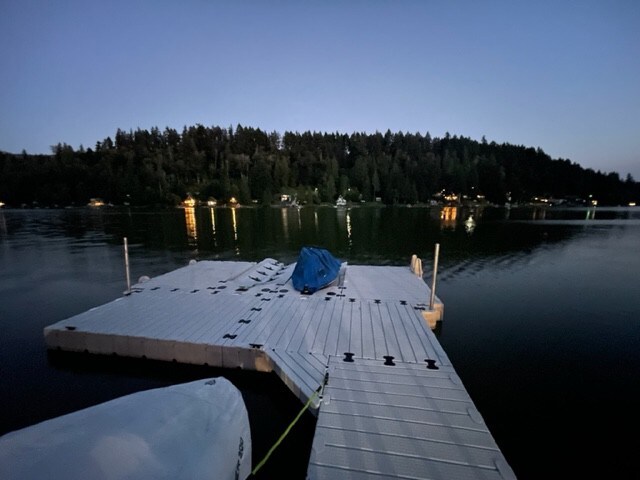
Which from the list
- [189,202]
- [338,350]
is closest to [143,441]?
[338,350]

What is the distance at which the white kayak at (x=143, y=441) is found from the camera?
7.36 ft

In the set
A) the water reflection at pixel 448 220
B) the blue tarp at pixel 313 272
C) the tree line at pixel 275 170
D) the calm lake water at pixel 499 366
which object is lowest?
the water reflection at pixel 448 220

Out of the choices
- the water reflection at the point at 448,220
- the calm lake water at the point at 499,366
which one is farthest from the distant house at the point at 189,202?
the calm lake water at the point at 499,366

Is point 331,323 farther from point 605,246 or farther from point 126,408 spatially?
point 605,246

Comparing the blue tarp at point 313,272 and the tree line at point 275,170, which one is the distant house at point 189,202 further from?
the blue tarp at point 313,272

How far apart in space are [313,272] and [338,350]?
4328 millimetres

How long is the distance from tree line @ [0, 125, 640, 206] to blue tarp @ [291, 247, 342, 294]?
4315 inches

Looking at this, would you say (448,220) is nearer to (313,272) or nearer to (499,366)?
(313,272)

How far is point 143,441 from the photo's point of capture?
264 cm

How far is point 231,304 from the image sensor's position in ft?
30.2

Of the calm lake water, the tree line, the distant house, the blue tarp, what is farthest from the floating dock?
the distant house

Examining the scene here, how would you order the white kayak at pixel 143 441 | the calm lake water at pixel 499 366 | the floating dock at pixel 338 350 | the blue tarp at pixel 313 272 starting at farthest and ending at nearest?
the blue tarp at pixel 313 272, the calm lake water at pixel 499 366, the floating dock at pixel 338 350, the white kayak at pixel 143 441

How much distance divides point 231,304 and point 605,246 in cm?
3523

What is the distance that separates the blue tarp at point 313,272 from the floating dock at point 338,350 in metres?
0.31
